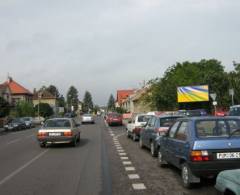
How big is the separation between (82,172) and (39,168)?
1791mm

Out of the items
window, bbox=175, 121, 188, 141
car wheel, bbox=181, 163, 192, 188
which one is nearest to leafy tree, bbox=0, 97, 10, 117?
window, bbox=175, 121, 188, 141

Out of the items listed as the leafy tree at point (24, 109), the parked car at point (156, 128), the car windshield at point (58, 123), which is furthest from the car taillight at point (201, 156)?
the leafy tree at point (24, 109)

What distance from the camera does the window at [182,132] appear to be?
1029 cm

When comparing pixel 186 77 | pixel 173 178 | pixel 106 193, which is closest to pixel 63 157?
pixel 173 178

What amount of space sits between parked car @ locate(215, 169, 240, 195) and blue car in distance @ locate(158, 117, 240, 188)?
117 inches

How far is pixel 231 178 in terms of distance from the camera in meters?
5.99

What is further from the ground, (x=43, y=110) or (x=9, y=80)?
(x=9, y=80)

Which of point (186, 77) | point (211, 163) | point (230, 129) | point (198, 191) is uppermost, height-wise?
point (186, 77)

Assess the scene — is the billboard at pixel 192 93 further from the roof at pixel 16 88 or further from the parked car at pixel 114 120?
the roof at pixel 16 88

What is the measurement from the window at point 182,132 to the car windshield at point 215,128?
407mm

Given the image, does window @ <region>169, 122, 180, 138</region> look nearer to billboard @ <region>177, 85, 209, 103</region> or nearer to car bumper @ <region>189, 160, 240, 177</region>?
car bumper @ <region>189, 160, 240, 177</region>

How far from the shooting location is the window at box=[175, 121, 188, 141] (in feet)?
33.8

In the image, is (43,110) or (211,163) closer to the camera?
(211,163)

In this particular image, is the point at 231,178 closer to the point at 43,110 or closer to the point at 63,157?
the point at 63,157
